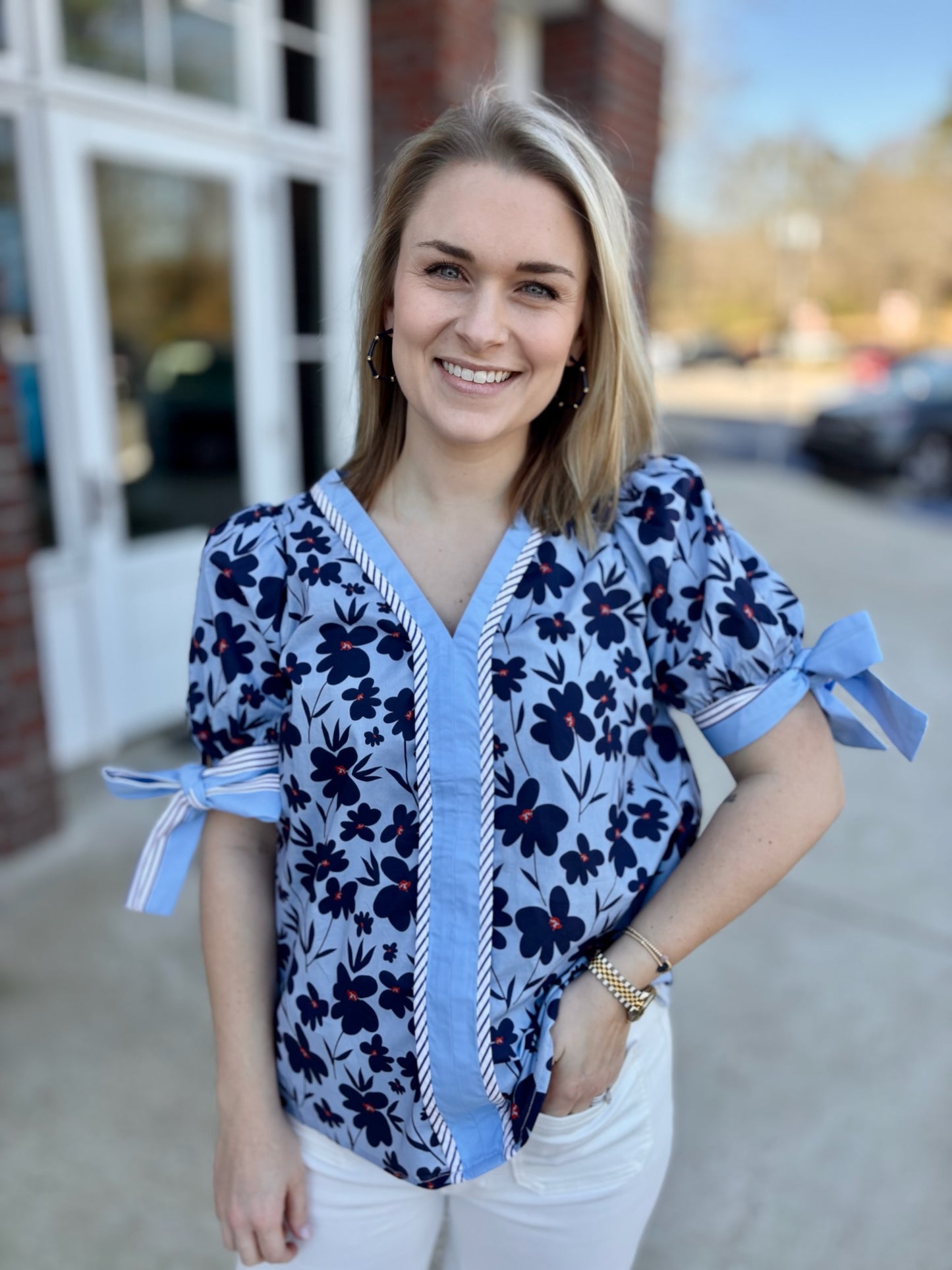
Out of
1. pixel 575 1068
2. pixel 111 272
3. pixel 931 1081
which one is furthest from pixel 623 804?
pixel 111 272

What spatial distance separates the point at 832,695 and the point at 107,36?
3540 millimetres

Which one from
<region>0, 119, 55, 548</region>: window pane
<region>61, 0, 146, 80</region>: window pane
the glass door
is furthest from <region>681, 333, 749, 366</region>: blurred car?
Result: <region>0, 119, 55, 548</region>: window pane

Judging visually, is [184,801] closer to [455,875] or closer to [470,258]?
[455,875]

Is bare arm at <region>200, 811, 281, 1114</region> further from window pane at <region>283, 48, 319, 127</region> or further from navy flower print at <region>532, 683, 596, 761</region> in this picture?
window pane at <region>283, 48, 319, 127</region>

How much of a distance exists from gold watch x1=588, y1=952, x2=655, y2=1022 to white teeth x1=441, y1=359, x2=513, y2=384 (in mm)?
648

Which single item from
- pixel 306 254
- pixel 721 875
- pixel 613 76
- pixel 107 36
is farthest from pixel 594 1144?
pixel 613 76

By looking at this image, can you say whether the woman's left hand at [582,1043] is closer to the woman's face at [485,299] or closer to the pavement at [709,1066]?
the woman's face at [485,299]

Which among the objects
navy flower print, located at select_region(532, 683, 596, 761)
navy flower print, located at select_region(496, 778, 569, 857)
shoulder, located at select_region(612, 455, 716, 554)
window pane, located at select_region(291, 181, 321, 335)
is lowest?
navy flower print, located at select_region(496, 778, 569, 857)

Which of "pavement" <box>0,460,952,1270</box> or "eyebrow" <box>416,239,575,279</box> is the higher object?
"eyebrow" <box>416,239,575,279</box>

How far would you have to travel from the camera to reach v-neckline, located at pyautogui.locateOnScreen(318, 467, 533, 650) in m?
1.06

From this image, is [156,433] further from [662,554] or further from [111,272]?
[662,554]

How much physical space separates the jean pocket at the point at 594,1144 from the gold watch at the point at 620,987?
11cm

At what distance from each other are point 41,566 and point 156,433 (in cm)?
77

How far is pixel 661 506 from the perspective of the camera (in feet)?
3.70
